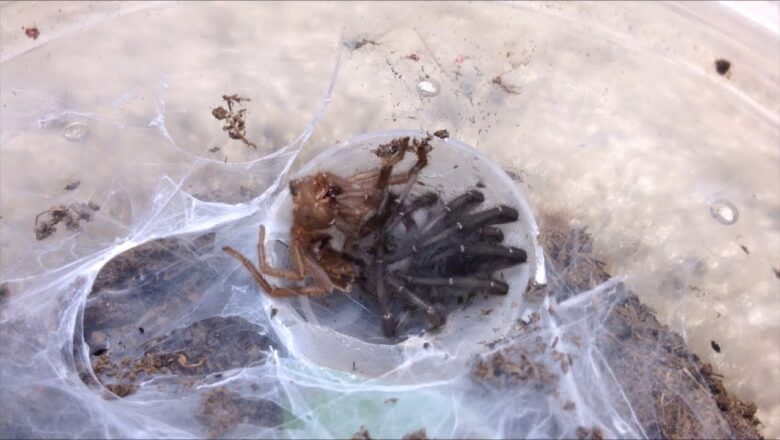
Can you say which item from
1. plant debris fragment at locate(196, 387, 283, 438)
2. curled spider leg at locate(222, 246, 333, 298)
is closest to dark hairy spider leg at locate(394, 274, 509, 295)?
curled spider leg at locate(222, 246, 333, 298)

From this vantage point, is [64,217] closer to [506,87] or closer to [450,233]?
[450,233]

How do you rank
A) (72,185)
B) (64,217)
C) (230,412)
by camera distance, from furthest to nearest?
(72,185)
(64,217)
(230,412)

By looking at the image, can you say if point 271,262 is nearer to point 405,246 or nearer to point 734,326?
point 405,246

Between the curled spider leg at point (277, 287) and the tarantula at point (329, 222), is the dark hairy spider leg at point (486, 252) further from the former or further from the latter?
the curled spider leg at point (277, 287)

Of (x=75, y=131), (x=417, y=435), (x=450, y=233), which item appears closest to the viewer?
(x=417, y=435)

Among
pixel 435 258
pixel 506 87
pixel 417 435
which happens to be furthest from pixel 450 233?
pixel 506 87

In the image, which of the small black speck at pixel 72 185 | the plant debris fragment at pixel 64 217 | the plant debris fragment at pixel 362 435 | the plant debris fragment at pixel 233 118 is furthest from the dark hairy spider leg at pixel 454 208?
the small black speck at pixel 72 185

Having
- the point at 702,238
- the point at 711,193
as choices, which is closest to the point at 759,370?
the point at 702,238
